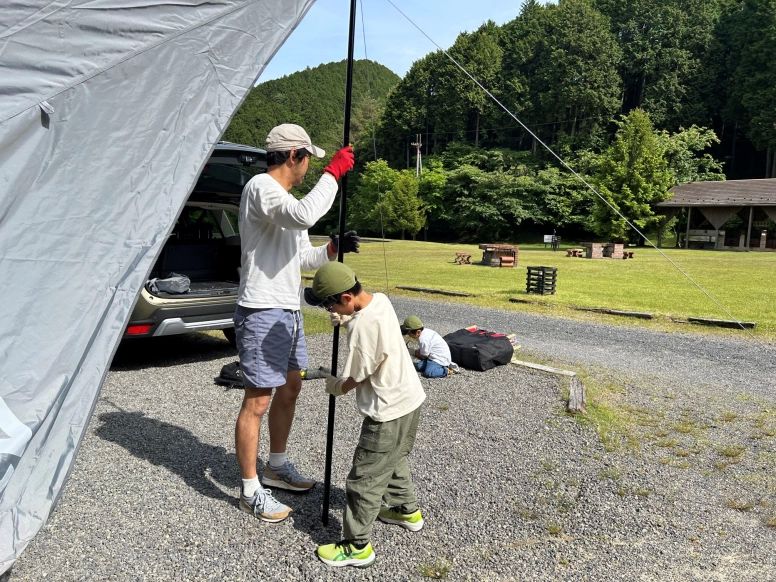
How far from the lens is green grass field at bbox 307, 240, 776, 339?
425 inches

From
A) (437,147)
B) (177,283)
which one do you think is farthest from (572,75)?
(177,283)

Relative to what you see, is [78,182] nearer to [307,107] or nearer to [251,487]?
[251,487]

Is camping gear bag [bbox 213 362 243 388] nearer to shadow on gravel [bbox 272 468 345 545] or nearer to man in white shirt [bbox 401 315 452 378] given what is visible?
man in white shirt [bbox 401 315 452 378]

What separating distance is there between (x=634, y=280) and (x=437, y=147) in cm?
4767

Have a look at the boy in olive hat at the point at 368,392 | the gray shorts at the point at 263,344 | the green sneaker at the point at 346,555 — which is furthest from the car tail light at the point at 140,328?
the green sneaker at the point at 346,555

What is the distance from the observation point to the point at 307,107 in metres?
77.9

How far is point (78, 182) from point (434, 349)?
14.0 ft

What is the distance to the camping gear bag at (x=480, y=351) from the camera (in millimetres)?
6316

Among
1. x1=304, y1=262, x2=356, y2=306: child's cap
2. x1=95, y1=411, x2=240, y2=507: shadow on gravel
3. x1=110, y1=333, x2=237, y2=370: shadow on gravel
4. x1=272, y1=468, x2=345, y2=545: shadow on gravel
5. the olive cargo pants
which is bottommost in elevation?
x1=110, y1=333, x2=237, y2=370: shadow on gravel

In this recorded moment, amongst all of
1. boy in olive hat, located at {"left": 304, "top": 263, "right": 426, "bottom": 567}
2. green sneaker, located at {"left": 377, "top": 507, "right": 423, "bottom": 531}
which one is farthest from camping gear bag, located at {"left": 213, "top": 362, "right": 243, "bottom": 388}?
boy in olive hat, located at {"left": 304, "top": 263, "right": 426, "bottom": 567}

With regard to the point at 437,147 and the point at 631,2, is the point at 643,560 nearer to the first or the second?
the point at 437,147

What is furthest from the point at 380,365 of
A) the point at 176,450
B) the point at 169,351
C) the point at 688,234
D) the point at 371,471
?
the point at 688,234

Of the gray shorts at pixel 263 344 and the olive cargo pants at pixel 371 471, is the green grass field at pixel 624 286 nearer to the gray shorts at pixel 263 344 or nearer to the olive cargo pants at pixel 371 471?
the gray shorts at pixel 263 344

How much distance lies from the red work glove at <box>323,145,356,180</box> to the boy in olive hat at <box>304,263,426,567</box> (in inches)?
18.7
